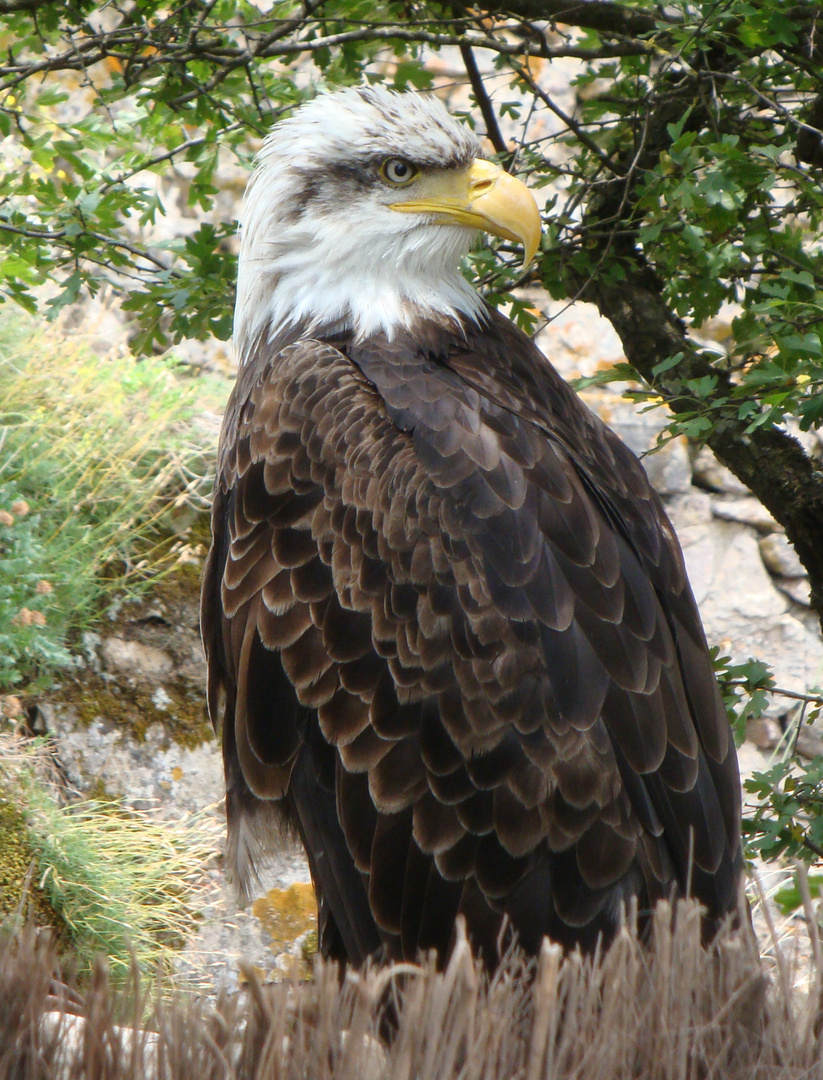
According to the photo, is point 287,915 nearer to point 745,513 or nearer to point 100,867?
point 100,867

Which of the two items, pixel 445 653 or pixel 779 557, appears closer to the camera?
pixel 445 653

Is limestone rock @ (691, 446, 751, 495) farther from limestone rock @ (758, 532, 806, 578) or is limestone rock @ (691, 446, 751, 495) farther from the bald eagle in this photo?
the bald eagle

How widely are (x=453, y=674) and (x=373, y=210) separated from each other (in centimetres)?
126

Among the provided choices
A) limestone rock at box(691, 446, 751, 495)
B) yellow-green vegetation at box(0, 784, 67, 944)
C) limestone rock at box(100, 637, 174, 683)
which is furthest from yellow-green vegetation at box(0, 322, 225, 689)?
limestone rock at box(691, 446, 751, 495)

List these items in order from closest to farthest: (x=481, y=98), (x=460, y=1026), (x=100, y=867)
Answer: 1. (x=460, y=1026)
2. (x=481, y=98)
3. (x=100, y=867)

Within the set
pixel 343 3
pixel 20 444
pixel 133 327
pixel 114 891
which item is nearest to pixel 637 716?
pixel 343 3

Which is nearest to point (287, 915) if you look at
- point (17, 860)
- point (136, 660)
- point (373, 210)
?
point (17, 860)

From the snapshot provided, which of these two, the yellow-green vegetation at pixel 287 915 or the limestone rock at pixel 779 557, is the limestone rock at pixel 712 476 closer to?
the limestone rock at pixel 779 557

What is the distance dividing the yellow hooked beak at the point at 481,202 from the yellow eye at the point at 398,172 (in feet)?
0.07

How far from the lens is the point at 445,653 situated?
2084mm

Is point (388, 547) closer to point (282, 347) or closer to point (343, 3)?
point (282, 347)

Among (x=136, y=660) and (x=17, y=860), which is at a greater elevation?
(x=136, y=660)

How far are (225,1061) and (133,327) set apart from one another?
23.2ft

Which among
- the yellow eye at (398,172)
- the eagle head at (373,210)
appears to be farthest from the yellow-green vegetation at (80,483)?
the yellow eye at (398,172)
